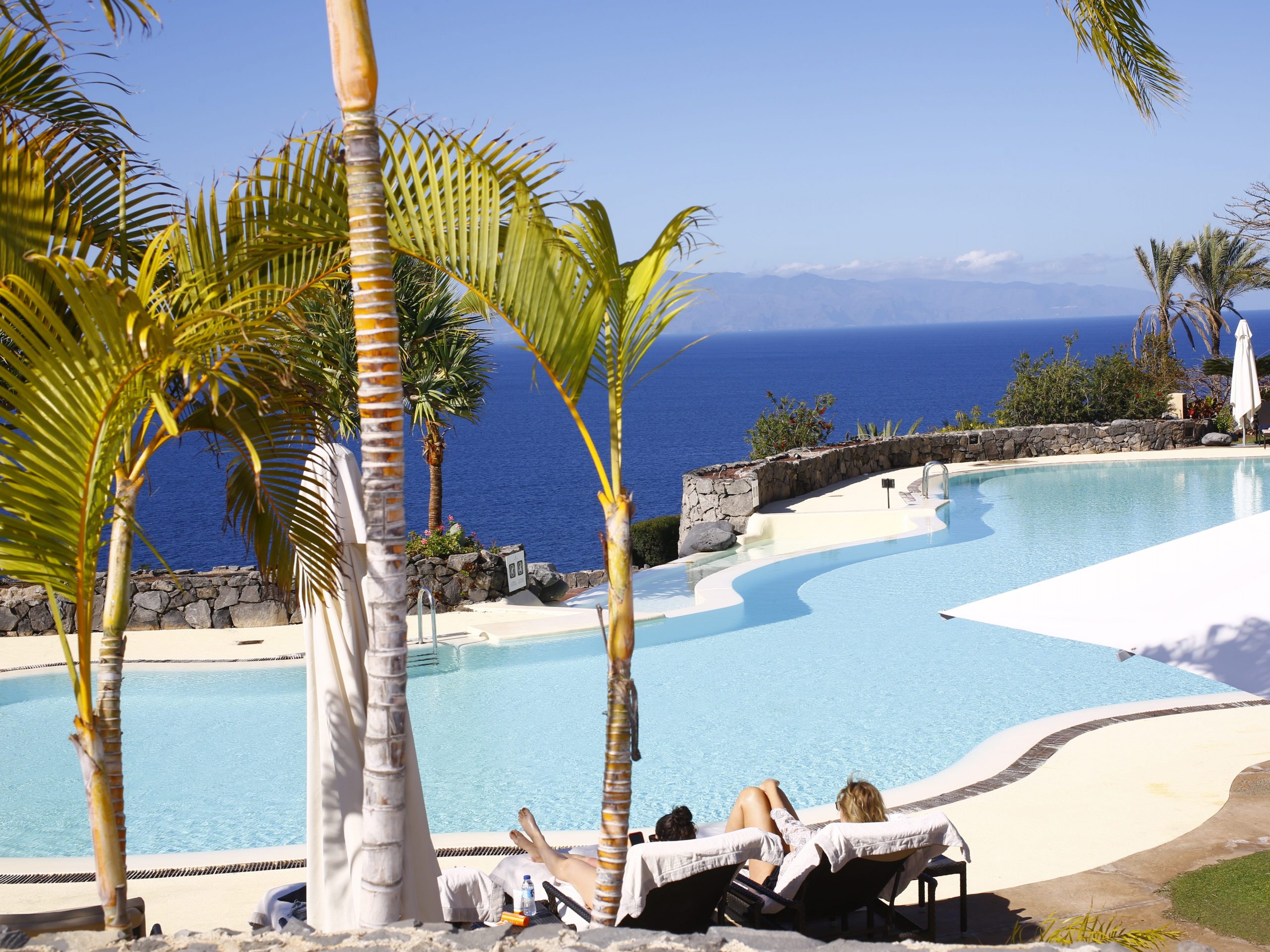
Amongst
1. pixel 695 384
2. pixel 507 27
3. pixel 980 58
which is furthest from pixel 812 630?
pixel 695 384

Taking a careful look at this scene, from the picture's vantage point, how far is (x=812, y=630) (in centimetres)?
1176

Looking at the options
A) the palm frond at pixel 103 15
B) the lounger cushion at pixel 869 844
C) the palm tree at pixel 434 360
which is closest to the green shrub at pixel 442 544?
the palm tree at pixel 434 360

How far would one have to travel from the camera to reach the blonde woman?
4895 mm

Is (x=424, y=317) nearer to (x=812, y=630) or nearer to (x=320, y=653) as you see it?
(x=812, y=630)

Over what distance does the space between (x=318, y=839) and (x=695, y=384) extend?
124 m

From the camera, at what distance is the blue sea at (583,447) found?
136 ft

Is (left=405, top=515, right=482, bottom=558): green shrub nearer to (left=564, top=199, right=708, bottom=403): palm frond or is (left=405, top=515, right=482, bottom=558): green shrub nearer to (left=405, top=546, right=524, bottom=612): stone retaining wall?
(left=405, top=546, right=524, bottom=612): stone retaining wall

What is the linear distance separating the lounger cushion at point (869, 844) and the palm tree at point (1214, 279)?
29233 mm

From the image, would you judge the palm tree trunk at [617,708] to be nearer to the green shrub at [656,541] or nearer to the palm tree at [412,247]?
the palm tree at [412,247]

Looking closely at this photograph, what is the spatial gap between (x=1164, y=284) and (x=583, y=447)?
4559 cm

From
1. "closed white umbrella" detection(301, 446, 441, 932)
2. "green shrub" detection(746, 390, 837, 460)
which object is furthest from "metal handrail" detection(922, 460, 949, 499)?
"closed white umbrella" detection(301, 446, 441, 932)

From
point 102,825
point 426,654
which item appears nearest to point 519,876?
point 102,825

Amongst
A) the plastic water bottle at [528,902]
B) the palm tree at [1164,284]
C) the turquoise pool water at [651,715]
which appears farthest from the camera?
the palm tree at [1164,284]

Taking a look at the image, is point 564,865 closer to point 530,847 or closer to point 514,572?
point 530,847
